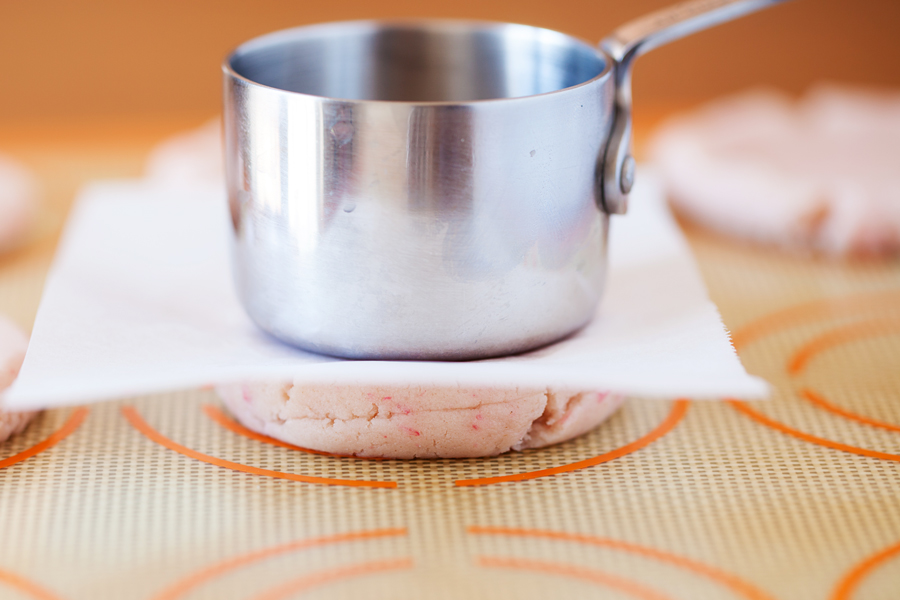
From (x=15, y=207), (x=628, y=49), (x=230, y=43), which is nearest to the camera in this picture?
(x=628, y=49)

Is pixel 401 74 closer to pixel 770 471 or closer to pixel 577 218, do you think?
pixel 577 218

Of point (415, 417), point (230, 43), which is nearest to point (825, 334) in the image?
point (415, 417)

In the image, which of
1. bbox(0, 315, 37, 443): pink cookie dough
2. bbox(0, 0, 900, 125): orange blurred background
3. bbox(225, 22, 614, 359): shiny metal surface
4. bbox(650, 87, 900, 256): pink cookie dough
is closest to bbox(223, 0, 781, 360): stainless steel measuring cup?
bbox(225, 22, 614, 359): shiny metal surface

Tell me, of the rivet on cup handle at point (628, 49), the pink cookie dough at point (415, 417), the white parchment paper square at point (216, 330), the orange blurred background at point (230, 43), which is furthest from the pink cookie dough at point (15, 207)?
the orange blurred background at point (230, 43)

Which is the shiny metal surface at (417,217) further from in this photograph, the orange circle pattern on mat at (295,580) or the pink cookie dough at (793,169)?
the pink cookie dough at (793,169)

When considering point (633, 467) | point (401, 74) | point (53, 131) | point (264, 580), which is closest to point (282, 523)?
point (264, 580)

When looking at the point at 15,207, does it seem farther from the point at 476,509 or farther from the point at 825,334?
the point at 825,334

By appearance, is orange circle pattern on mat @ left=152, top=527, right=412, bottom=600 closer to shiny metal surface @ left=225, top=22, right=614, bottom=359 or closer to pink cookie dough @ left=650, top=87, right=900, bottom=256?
shiny metal surface @ left=225, top=22, right=614, bottom=359
